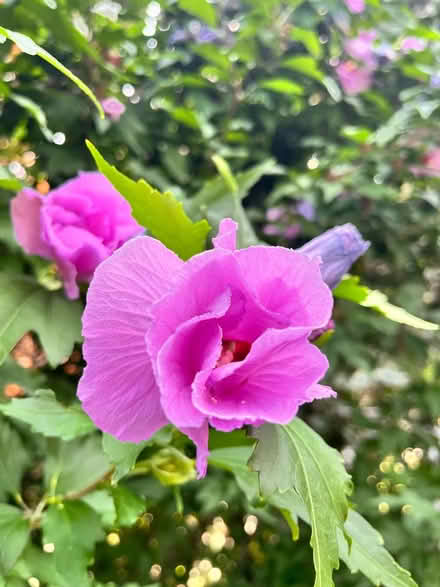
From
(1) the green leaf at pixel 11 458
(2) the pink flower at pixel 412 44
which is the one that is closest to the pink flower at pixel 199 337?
(1) the green leaf at pixel 11 458

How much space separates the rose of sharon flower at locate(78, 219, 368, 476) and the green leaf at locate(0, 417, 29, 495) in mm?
345

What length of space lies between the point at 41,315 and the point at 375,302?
0.38 m

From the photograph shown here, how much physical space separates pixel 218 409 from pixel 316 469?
0.11 m

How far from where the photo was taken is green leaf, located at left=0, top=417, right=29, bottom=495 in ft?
2.27

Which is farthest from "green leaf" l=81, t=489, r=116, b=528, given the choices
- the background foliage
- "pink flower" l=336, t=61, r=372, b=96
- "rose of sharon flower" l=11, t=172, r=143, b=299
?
"pink flower" l=336, t=61, r=372, b=96

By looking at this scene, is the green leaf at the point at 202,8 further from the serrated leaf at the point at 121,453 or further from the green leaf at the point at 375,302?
the serrated leaf at the point at 121,453

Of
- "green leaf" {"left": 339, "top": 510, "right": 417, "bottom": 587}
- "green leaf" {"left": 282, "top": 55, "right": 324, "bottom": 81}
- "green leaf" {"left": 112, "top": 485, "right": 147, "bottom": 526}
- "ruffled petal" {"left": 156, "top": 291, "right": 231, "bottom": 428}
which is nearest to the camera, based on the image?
"ruffled petal" {"left": 156, "top": 291, "right": 231, "bottom": 428}

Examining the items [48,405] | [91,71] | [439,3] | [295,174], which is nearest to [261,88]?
[295,174]

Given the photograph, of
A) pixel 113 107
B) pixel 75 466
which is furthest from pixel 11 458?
pixel 113 107

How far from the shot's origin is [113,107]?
96cm

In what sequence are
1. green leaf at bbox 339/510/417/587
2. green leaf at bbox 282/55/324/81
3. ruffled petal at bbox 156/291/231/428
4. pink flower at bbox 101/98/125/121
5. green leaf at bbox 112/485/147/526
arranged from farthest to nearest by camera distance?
green leaf at bbox 282/55/324/81, pink flower at bbox 101/98/125/121, green leaf at bbox 112/485/147/526, green leaf at bbox 339/510/417/587, ruffled petal at bbox 156/291/231/428

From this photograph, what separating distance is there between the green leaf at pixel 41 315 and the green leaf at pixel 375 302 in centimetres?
32

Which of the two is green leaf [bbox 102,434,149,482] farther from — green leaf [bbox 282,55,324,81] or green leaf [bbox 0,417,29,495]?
green leaf [bbox 282,55,324,81]

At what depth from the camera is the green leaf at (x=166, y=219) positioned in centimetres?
48
